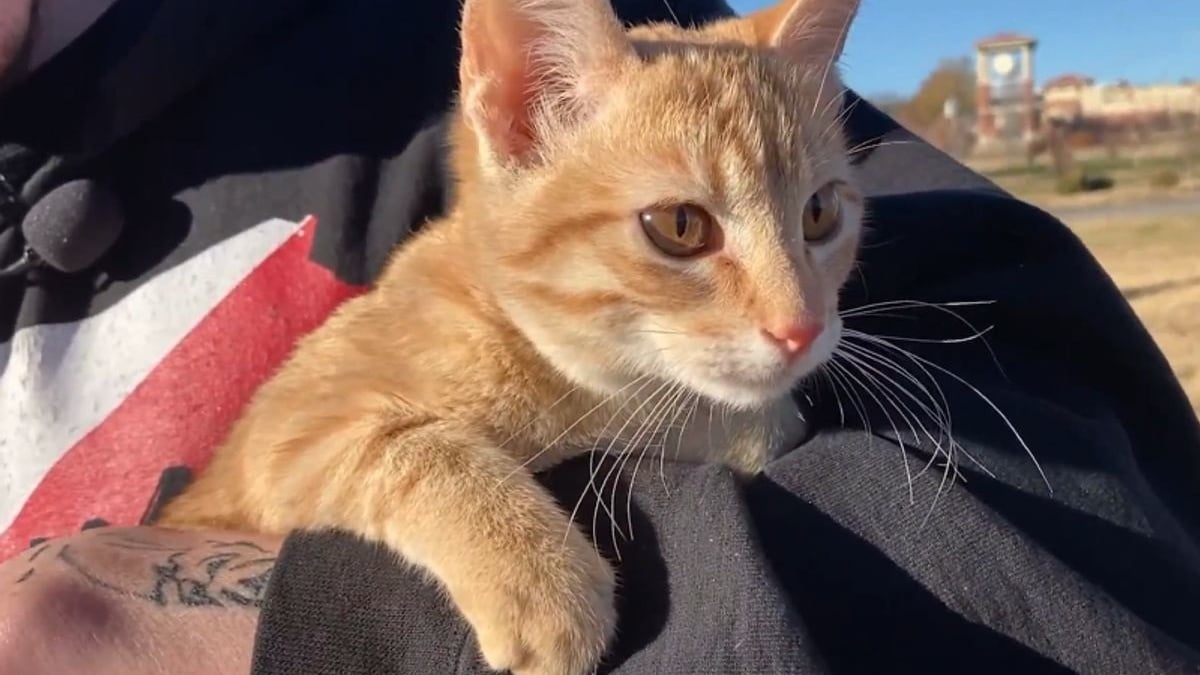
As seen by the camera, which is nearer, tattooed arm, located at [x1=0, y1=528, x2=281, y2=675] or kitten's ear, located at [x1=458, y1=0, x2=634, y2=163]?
tattooed arm, located at [x1=0, y1=528, x2=281, y2=675]

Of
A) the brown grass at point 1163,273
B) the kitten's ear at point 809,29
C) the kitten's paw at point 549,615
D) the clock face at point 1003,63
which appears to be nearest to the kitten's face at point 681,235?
the kitten's ear at point 809,29

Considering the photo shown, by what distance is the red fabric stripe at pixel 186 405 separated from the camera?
1757 millimetres

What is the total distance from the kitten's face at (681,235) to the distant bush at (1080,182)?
22.8 metres

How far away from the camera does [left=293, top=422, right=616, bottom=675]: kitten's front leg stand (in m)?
1.17

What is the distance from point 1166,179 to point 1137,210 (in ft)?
18.8

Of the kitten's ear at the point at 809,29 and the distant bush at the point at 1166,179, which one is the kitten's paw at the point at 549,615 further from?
the distant bush at the point at 1166,179

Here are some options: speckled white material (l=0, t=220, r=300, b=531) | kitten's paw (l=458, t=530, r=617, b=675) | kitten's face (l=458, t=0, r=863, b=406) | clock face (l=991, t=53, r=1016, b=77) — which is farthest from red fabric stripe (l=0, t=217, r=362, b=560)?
clock face (l=991, t=53, r=1016, b=77)

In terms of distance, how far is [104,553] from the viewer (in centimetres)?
136

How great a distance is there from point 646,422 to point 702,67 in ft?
1.63

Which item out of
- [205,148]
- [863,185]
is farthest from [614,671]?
[205,148]

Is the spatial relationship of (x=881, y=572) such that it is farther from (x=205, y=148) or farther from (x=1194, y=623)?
(x=205, y=148)

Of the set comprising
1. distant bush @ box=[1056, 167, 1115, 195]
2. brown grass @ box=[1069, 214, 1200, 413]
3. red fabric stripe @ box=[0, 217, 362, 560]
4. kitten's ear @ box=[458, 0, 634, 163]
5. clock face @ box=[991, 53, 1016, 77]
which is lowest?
clock face @ box=[991, 53, 1016, 77]

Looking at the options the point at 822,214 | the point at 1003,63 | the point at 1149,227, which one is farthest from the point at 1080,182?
the point at 822,214

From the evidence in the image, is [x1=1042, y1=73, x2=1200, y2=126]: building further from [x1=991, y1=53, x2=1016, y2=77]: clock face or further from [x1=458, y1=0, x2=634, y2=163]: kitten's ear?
[x1=458, y1=0, x2=634, y2=163]: kitten's ear
